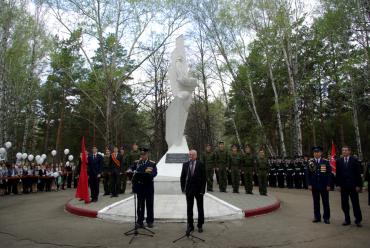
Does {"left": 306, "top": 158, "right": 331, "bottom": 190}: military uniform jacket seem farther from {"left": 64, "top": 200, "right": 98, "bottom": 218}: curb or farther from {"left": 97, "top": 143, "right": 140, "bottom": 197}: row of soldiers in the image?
{"left": 97, "top": 143, "right": 140, "bottom": 197}: row of soldiers

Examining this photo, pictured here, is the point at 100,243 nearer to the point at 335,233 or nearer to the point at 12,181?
the point at 335,233

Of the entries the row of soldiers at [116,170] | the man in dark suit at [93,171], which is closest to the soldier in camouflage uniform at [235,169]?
the row of soldiers at [116,170]

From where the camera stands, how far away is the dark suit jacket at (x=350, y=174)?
736 centimetres

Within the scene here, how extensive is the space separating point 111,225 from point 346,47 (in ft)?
59.5

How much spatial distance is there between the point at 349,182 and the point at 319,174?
2.17 feet

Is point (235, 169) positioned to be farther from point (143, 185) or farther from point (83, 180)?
point (143, 185)

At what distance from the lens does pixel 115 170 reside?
11.8m

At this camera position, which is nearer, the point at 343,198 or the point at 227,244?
the point at 227,244

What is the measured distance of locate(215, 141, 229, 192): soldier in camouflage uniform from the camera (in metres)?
13.6

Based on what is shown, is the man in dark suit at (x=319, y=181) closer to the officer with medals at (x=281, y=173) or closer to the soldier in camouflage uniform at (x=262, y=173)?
the soldier in camouflage uniform at (x=262, y=173)

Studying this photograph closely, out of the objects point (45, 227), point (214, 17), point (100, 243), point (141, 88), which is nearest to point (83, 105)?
point (141, 88)

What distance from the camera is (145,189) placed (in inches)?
283

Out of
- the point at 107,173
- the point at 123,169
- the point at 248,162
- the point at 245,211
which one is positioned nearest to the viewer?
the point at 245,211

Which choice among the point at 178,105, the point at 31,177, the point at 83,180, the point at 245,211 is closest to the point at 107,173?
the point at 83,180
